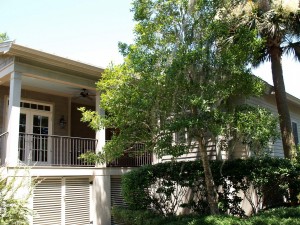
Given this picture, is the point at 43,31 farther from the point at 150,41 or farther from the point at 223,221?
the point at 223,221

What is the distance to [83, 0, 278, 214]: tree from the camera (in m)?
7.72

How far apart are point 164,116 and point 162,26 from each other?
7.35 ft

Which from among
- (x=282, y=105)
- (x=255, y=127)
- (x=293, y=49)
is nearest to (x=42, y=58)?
(x=255, y=127)

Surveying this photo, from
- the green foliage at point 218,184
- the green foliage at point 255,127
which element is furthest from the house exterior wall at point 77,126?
the green foliage at point 255,127

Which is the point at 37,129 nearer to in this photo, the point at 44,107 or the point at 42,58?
the point at 44,107

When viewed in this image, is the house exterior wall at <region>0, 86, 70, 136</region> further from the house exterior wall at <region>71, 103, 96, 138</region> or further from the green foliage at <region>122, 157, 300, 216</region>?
the green foliage at <region>122, 157, 300, 216</region>

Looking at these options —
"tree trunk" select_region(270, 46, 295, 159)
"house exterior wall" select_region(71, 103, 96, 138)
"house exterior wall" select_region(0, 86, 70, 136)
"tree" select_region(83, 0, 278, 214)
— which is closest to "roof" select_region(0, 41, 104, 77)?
"tree" select_region(83, 0, 278, 214)

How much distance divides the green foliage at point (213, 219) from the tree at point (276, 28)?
239cm

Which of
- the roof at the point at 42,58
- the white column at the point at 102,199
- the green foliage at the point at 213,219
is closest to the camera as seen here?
the green foliage at the point at 213,219

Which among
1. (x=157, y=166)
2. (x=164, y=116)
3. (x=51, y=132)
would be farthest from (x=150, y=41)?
(x=51, y=132)

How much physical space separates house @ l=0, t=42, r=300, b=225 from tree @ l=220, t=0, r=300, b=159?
95 cm

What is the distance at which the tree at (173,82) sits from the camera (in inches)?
304

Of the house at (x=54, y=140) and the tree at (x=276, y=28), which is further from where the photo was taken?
the tree at (x=276, y=28)

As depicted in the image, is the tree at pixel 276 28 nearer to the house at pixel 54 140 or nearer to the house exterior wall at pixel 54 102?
the house at pixel 54 140
